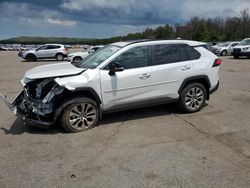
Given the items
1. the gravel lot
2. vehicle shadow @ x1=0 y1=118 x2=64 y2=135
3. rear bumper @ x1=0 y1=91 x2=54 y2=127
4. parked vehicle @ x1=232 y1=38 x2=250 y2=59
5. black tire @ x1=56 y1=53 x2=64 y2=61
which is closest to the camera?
the gravel lot

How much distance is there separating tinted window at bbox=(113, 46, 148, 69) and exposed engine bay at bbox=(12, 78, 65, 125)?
1382 mm

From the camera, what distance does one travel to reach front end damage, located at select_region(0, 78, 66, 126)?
5129 millimetres

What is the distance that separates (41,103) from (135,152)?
83.6 inches

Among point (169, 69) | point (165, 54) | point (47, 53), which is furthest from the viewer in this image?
point (47, 53)

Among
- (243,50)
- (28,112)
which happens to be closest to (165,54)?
(28,112)

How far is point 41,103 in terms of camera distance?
5.20 m

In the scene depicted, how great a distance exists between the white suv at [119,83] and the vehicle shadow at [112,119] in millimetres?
329

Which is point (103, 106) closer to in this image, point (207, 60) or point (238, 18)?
point (207, 60)

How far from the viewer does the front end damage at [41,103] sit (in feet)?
16.8

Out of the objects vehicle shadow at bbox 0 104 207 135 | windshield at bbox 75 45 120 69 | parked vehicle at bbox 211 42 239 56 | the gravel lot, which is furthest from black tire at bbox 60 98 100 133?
parked vehicle at bbox 211 42 239 56

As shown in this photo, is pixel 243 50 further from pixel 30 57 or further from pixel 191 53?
pixel 191 53

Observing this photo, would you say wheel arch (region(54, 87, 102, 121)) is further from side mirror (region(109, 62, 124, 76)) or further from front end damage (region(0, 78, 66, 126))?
side mirror (region(109, 62, 124, 76))

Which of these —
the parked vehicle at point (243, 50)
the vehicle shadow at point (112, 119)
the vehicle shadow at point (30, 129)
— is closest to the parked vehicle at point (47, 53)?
Result: the parked vehicle at point (243, 50)

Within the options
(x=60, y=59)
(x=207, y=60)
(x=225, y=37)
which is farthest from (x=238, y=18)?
(x=207, y=60)
